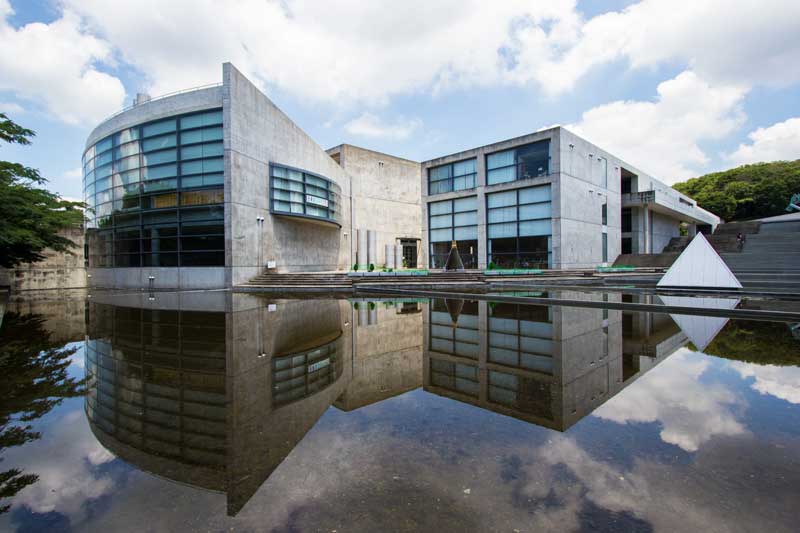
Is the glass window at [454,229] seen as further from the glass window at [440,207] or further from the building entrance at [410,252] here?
the building entrance at [410,252]

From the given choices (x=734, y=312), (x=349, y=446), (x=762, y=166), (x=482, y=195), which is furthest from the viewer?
(x=762, y=166)

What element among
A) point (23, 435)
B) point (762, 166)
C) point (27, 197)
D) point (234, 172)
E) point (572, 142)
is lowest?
point (23, 435)

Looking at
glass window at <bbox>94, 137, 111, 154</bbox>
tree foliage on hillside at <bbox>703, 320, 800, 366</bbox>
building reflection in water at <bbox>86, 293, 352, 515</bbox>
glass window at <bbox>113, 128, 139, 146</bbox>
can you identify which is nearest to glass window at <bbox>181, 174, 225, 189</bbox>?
glass window at <bbox>113, 128, 139, 146</bbox>

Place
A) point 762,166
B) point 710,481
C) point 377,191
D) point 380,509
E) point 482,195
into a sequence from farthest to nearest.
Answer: point 762,166 → point 377,191 → point 482,195 → point 710,481 → point 380,509

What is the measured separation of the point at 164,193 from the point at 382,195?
70.2 feet

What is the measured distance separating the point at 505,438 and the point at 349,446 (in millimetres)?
1624

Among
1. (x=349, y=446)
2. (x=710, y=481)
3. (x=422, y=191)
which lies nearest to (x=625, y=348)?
(x=710, y=481)

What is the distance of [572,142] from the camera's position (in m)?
32.7

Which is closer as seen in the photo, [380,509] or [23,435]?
[380,509]

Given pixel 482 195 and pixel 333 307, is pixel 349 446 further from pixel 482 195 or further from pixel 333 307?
pixel 482 195

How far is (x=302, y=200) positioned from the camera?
1160 inches

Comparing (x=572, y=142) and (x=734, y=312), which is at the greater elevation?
(x=572, y=142)

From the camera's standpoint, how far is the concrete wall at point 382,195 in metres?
39.5

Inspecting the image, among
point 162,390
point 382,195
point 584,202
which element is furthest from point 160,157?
point 584,202
